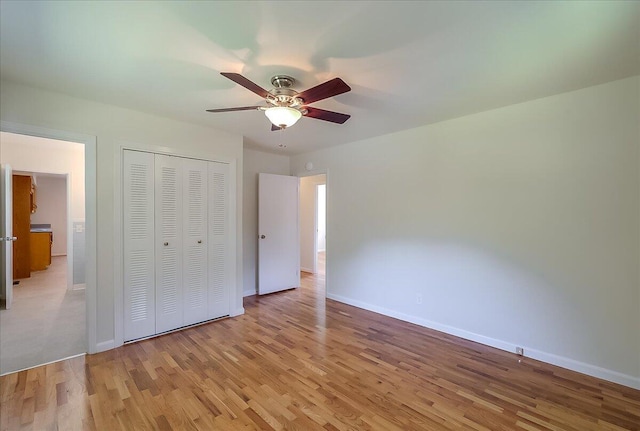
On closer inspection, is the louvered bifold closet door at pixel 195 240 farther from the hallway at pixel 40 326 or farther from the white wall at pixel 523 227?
Result: the white wall at pixel 523 227

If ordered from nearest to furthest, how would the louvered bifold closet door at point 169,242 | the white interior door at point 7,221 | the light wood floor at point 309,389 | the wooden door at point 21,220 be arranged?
1. the light wood floor at point 309,389
2. the louvered bifold closet door at point 169,242
3. the white interior door at point 7,221
4. the wooden door at point 21,220

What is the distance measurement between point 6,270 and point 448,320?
568 cm

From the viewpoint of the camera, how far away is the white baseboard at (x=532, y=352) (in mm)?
2230

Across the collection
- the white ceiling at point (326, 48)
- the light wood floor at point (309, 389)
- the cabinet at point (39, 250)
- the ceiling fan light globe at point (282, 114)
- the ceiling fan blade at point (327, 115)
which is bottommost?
the light wood floor at point (309, 389)

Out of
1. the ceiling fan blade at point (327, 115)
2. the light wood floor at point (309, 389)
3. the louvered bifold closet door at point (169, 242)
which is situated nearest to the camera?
the light wood floor at point (309, 389)

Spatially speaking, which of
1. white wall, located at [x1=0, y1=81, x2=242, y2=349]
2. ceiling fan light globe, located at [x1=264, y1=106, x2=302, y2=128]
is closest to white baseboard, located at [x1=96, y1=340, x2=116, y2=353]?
white wall, located at [x1=0, y1=81, x2=242, y2=349]

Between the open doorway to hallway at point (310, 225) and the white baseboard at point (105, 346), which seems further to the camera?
the open doorway to hallway at point (310, 225)

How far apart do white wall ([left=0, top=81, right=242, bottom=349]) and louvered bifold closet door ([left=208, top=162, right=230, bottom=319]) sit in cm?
48

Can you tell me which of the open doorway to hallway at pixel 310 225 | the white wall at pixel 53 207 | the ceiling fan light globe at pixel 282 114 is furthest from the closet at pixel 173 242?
the white wall at pixel 53 207

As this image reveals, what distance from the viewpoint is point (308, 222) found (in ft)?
21.6

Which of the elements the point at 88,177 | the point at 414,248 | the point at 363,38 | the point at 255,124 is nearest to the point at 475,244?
the point at 414,248

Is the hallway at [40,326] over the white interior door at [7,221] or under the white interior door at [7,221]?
under

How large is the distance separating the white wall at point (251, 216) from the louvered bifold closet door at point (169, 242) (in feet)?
4.71

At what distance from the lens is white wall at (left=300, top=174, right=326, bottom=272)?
21.3 feet
